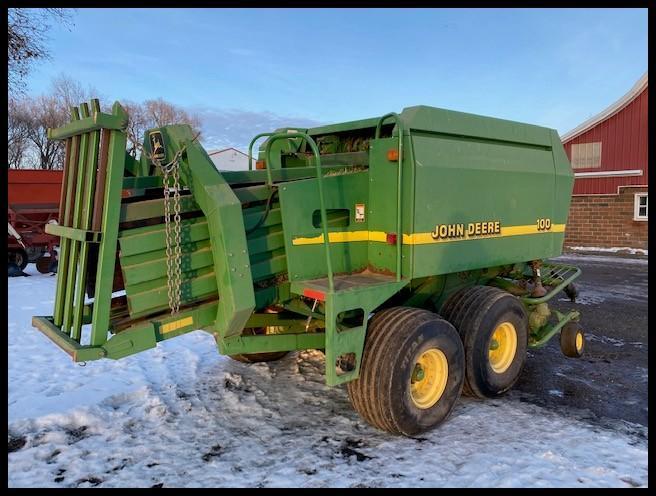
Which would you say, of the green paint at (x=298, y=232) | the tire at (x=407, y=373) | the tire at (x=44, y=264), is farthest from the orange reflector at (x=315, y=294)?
the tire at (x=44, y=264)

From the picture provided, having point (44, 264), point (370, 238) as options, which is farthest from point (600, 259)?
point (44, 264)

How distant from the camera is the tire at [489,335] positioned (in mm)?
4301

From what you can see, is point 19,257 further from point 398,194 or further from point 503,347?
point 503,347

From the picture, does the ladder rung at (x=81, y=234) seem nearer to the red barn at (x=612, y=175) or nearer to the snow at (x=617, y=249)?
the snow at (x=617, y=249)

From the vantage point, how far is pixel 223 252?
328 cm

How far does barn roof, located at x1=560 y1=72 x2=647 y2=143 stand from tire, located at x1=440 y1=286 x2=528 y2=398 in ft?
47.8

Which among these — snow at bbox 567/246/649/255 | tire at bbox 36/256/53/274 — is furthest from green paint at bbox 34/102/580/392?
snow at bbox 567/246/649/255

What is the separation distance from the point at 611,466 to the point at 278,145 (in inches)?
145

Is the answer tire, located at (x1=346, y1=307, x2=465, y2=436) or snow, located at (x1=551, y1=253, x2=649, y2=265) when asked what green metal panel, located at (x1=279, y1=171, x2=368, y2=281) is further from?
snow, located at (x1=551, y1=253, x2=649, y2=265)

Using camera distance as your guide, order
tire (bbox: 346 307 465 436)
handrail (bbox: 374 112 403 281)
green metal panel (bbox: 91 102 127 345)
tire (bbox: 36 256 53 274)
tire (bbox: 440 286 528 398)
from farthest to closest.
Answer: tire (bbox: 36 256 53 274), tire (bbox: 440 286 528 398), handrail (bbox: 374 112 403 281), tire (bbox: 346 307 465 436), green metal panel (bbox: 91 102 127 345)

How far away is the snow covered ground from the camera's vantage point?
3.23m

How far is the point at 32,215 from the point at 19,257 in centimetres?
96
